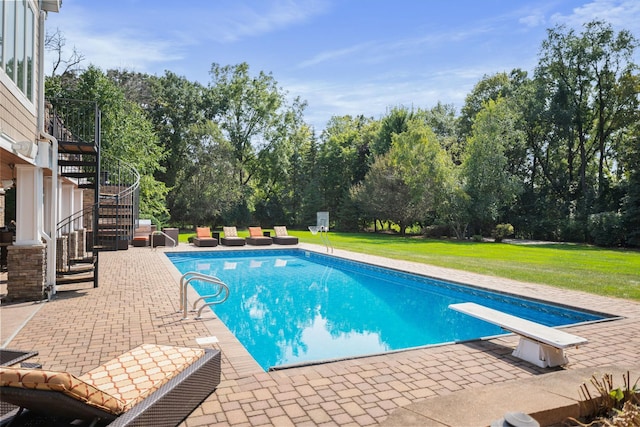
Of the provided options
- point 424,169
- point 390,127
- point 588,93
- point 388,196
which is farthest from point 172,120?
point 588,93

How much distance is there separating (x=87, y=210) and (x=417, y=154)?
836 inches

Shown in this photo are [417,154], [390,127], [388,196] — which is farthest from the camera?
[390,127]

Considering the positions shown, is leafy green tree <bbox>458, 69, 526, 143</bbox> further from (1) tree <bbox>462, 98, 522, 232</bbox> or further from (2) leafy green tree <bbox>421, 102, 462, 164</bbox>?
(1) tree <bbox>462, 98, 522, 232</bbox>

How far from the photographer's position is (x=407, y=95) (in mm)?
34938

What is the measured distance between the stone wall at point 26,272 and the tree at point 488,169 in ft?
76.8

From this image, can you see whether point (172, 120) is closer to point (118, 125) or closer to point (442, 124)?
point (118, 125)

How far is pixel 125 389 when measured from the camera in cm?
291

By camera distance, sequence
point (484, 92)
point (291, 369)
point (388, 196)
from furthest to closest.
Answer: point (484, 92) → point (388, 196) → point (291, 369)

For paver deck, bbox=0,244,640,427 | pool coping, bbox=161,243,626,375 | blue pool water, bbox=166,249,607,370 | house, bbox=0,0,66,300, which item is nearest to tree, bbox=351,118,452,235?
pool coping, bbox=161,243,626,375

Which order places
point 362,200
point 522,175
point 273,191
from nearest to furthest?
1. point 362,200
2. point 522,175
3. point 273,191

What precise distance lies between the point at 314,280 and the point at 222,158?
64.0 ft

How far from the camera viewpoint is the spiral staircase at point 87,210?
8.85m

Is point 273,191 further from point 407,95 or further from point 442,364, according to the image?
point 442,364

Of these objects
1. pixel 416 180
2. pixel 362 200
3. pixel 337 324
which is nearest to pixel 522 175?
pixel 416 180
